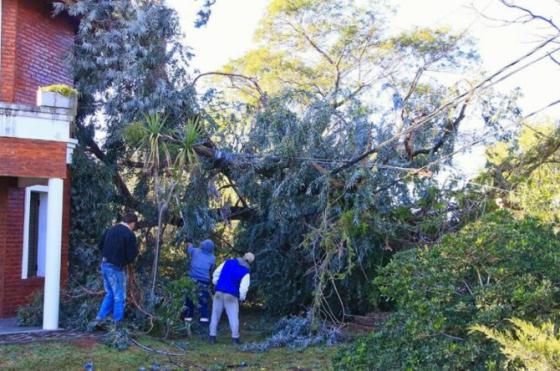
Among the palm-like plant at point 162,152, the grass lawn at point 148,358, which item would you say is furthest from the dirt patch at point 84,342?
the palm-like plant at point 162,152

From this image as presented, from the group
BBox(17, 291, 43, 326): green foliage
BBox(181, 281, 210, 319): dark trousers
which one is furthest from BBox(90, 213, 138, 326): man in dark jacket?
BBox(181, 281, 210, 319): dark trousers

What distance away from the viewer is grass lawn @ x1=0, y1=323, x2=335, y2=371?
902cm

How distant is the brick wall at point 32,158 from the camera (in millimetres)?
10969

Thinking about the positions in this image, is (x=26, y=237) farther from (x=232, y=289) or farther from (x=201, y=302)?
(x=232, y=289)

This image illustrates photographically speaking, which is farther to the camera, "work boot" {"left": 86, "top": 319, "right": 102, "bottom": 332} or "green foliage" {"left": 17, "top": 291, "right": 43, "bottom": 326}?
"green foliage" {"left": 17, "top": 291, "right": 43, "bottom": 326}

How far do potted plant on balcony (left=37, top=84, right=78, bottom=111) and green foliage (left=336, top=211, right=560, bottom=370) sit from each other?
6338 millimetres

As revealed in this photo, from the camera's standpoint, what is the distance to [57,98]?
37.2ft

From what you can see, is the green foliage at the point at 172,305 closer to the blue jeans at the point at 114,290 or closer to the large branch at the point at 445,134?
the blue jeans at the point at 114,290

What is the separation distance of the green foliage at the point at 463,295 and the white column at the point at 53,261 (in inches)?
220

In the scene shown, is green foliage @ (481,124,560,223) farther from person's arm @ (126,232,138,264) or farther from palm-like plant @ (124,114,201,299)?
person's arm @ (126,232,138,264)

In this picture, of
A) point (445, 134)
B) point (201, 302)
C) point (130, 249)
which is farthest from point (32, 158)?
point (445, 134)

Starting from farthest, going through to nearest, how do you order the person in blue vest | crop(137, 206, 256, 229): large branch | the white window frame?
crop(137, 206, 256, 229): large branch, the white window frame, the person in blue vest

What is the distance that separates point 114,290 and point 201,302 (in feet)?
8.49

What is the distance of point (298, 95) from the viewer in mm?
13578
